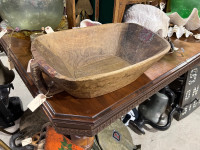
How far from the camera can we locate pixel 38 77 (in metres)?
0.50

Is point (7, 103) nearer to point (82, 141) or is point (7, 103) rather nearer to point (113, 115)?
point (82, 141)

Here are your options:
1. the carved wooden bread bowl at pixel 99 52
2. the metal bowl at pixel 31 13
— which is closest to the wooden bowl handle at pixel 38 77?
the carved wooden bread bowl at pixel 99 52

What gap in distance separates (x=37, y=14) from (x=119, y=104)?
Answer: 533 mm

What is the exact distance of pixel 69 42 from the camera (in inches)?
26.0

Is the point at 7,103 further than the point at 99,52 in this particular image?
Yes

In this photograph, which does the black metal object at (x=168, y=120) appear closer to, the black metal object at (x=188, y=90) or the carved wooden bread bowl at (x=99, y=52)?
the black metal object at (x=188, y=90)

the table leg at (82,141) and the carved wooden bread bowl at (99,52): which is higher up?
the carved wooden bread bowl at (99,52)

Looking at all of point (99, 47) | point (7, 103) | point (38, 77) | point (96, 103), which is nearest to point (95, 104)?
point (96, 103)

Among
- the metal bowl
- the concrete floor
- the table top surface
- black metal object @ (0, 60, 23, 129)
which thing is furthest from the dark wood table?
the concrete floor

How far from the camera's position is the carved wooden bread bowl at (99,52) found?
50cm

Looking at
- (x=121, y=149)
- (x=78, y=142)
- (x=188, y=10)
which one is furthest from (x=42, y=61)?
(x=188, y=10)

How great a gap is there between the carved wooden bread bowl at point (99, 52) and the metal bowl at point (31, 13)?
22 centimetres

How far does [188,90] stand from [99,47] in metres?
0.75

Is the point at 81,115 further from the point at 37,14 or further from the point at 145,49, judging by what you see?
the point at 37,14
